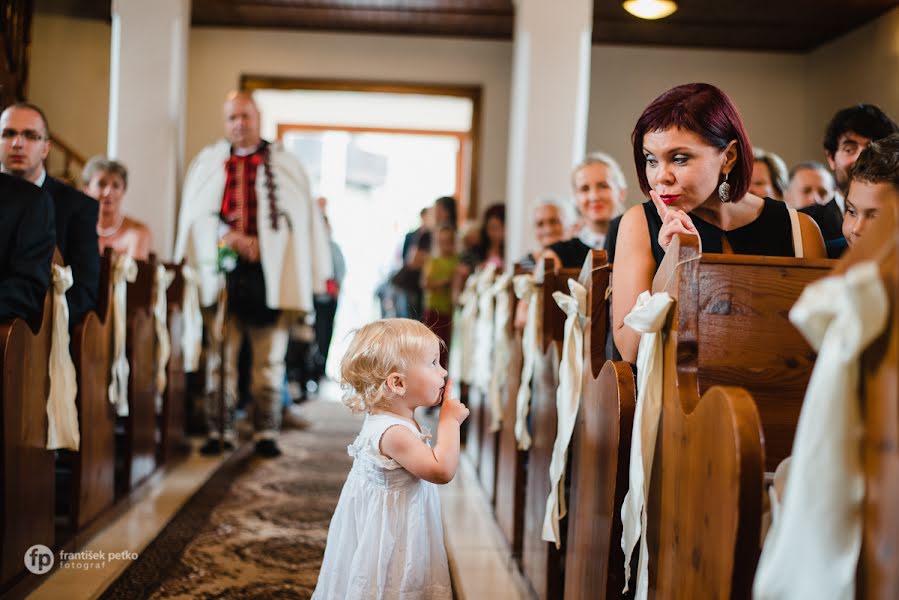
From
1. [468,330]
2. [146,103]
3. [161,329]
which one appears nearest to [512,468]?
[161,329]

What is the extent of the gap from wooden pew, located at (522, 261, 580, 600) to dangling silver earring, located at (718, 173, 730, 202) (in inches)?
24.3

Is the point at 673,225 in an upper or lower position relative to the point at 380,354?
upper

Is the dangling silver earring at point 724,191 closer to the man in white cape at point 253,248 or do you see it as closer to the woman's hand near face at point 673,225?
the woman's hand near face at point 673,225

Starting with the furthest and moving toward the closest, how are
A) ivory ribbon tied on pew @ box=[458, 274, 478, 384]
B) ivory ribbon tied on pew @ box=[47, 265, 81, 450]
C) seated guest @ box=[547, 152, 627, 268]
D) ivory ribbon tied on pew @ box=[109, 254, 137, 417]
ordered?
ivory ribbon tied on pew @ box=[458, 274, 478, 384]
seated guest @ box=[547, 152, 627, 268]
ivory ribbon tied on pew @ box=[109, 254, 137, 417]
ivory ribbon tied on pew @ box=[47, 265, 81, 450]

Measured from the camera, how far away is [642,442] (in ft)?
5.06

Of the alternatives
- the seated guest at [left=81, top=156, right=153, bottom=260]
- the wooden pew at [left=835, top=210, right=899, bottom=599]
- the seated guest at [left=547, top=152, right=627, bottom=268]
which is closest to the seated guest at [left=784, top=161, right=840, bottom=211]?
the seated guest at [left=547, top=152, right=627, bottom=268]

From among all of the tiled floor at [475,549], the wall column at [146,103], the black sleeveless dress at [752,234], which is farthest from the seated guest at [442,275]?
the black sleeveless dress at [752,234]

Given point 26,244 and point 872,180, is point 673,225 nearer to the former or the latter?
point 872,180

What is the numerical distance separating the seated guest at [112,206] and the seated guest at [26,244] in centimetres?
167

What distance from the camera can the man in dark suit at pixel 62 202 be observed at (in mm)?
3020

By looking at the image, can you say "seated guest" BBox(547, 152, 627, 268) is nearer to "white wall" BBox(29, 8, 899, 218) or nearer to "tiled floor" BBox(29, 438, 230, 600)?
"tiled floor" BBox(29, 438, 230, 600)

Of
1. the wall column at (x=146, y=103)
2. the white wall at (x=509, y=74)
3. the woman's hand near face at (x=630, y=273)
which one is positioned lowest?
the woman's hand near face at (x=630, y=273)

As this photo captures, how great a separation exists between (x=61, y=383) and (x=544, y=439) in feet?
4.40

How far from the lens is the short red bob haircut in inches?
72.6
